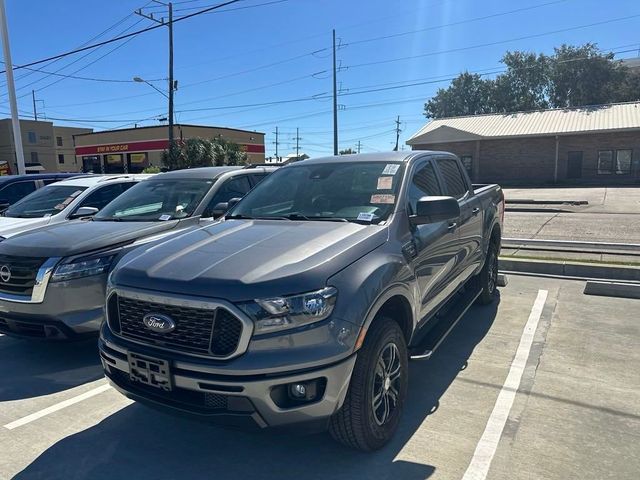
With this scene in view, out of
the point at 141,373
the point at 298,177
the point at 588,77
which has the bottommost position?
the point at 141,373

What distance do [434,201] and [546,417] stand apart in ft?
5.64

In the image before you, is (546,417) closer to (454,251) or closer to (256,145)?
(454,251)

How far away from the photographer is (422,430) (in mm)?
3377

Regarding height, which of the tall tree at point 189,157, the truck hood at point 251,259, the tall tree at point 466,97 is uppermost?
the tall tree at point 466,97

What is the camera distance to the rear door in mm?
4756

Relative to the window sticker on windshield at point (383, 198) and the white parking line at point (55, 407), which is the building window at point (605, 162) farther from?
the white parking line at point (55, 407)

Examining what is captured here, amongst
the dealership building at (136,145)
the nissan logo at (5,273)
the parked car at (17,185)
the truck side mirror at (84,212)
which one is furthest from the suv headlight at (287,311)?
the dealership building at (136,145)

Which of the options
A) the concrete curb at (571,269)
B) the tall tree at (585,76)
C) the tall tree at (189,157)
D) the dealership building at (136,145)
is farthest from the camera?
the tall tree at (585,76)

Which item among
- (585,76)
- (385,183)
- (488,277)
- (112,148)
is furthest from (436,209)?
(585,76)

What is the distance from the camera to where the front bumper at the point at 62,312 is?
4.47 metres

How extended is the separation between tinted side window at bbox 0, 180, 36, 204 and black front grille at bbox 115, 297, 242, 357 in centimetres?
825

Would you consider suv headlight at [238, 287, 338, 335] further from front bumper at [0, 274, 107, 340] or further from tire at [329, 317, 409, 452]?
front bumper at [0, 274, 107, 340]

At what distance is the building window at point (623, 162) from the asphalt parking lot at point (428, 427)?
30.7 meters

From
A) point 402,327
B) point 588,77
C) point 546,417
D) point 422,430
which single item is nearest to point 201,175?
point 402,327
